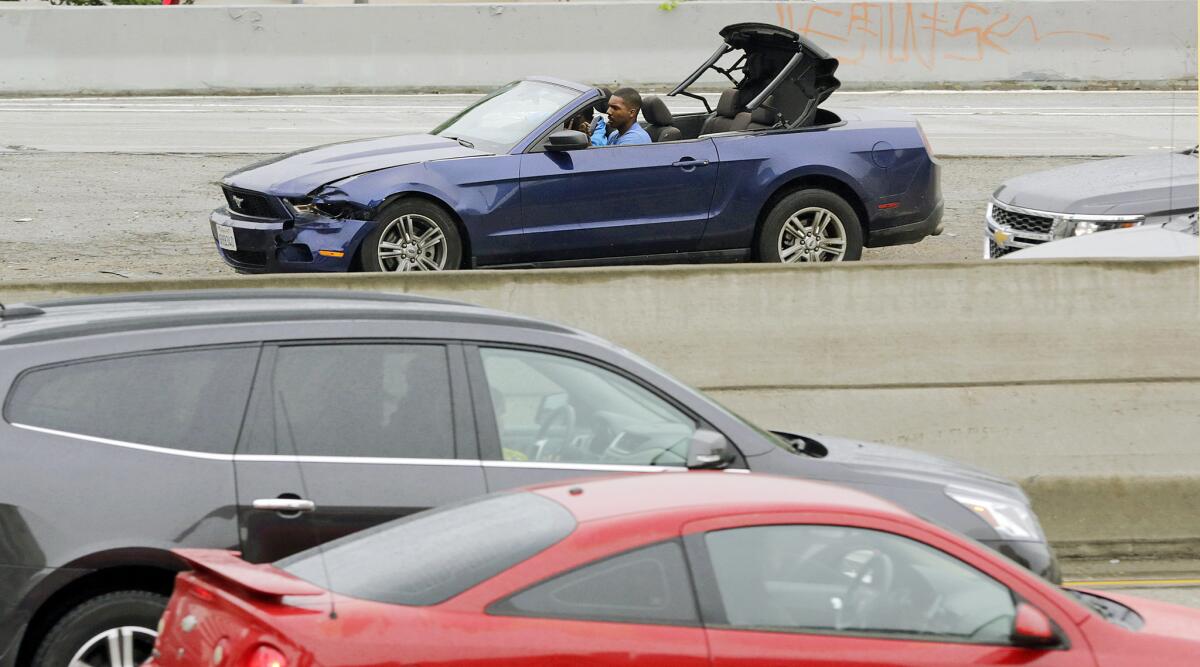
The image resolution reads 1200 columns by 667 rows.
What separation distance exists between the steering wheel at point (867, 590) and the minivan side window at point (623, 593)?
0.46 metres

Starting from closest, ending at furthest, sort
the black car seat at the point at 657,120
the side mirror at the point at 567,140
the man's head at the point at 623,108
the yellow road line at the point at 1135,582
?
the yellow road line at the point at 1135,582
the side mirror at the point at 567,140
the man's head at the point at 623,108
the black car seat at the point at 657,120

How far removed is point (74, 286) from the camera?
8.32 meters

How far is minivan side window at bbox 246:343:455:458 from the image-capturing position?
5445 mm

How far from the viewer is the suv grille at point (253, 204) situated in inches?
444

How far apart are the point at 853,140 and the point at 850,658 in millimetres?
8291

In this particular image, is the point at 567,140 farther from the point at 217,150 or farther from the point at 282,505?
the point at 217,150

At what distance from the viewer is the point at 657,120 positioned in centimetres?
1273

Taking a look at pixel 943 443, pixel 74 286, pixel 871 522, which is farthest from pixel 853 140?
pixel 871 522

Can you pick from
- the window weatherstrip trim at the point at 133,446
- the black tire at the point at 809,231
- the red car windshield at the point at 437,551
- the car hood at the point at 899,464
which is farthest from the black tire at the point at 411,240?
the red car windshield at the point at 437,551

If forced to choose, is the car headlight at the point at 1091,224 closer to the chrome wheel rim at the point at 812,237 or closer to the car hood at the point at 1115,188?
the car hood at the point at 1115,188

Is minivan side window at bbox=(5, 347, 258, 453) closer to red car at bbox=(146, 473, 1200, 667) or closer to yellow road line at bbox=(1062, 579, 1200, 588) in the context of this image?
red car at bbox=(146, 473, 1200, 667)

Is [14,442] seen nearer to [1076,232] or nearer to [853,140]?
[853,140]

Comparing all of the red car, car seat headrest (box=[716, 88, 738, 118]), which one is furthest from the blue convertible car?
the red car

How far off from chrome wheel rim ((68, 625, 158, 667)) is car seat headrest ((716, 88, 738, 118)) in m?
8.63
